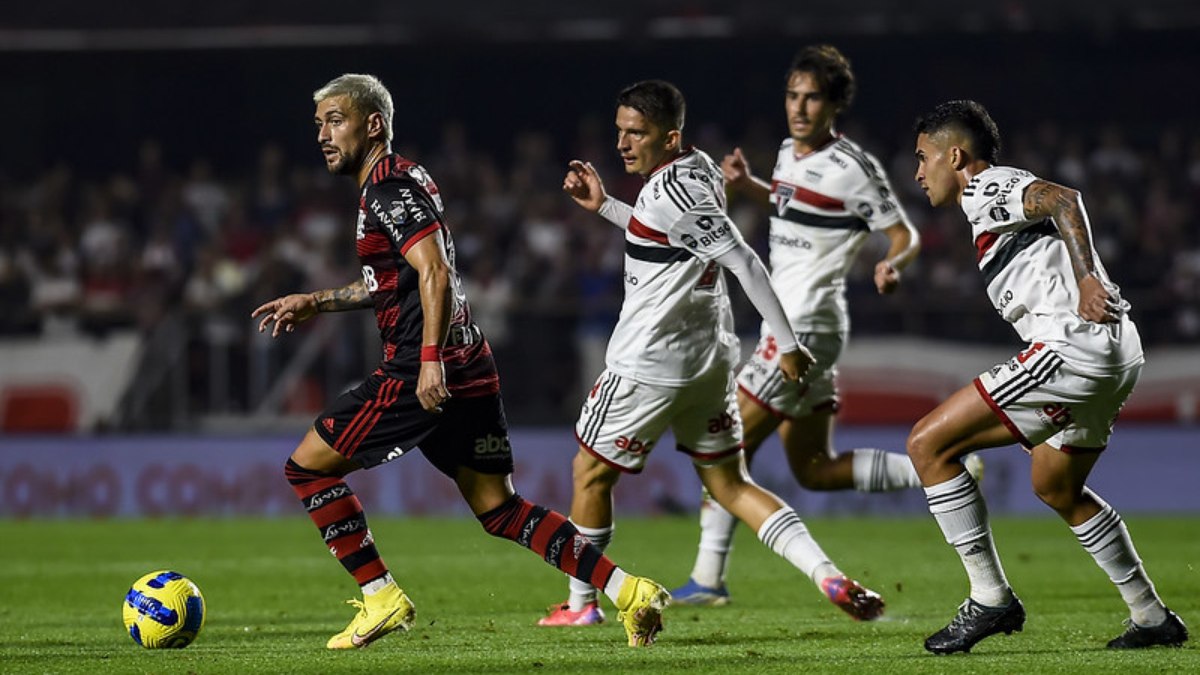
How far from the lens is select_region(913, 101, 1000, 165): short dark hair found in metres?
6.54

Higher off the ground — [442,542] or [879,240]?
[879,240]

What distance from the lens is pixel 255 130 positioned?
2327cm

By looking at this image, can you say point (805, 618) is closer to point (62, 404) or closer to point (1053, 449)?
point (1053, 449)

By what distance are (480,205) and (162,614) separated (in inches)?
548

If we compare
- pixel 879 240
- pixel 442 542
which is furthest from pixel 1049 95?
pixel 442 542

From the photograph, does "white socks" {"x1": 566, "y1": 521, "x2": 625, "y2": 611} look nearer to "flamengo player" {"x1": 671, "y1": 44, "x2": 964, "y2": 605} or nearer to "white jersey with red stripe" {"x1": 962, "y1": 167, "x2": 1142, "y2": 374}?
"flamengo player" {"x1": 671, "y1": 44, "x2": 964, "y2": 605}

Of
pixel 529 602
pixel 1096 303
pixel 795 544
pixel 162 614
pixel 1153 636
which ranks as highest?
pixel 1096 303

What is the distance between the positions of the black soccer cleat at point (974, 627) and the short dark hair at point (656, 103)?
2369mm

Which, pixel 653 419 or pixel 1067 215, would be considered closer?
pixel 1067 215

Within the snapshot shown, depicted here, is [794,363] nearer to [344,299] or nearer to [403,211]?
[403,211]

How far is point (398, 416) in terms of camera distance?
660 centimetres

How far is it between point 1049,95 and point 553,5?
6252 millimetres

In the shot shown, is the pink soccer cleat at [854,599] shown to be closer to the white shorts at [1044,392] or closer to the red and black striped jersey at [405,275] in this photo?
the white shorts at [1044,392]

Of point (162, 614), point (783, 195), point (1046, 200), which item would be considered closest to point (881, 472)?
point (783, 195)
